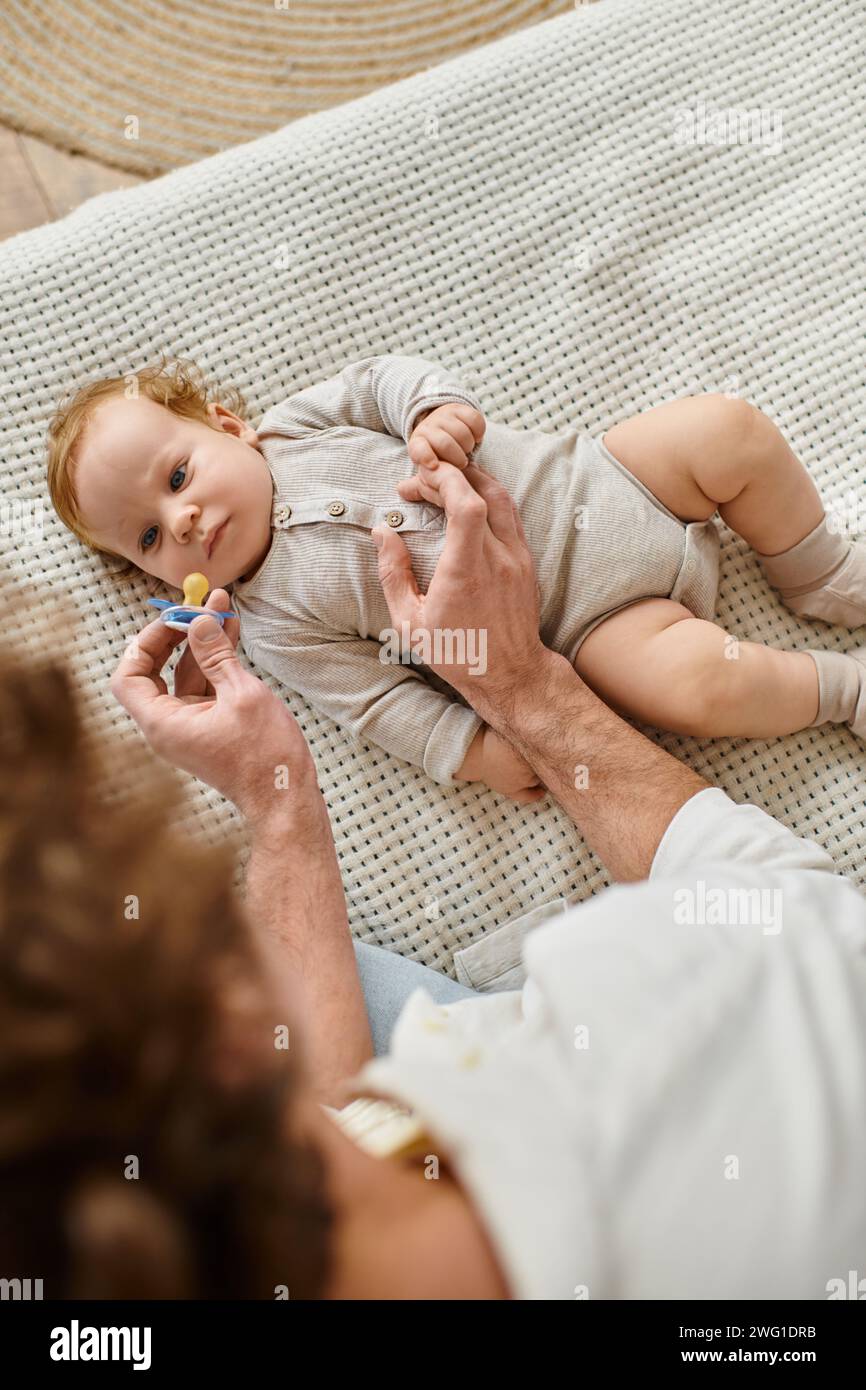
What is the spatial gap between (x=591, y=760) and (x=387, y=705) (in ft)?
0.81

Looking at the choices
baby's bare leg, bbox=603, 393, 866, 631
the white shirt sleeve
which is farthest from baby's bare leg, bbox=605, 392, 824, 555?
the white shirt sleeve

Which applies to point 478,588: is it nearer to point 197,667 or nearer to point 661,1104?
point 197,667

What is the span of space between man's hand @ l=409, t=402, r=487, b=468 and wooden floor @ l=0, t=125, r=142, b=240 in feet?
3.87

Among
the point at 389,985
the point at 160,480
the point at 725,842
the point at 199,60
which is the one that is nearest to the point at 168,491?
the point at 160,480

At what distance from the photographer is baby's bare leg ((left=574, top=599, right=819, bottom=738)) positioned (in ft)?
3.63

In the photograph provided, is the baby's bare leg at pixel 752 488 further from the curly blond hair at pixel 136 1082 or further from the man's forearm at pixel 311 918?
the curly blond hair at pixel 136 1082

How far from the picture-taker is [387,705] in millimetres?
1180

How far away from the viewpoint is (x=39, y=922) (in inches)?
19.2

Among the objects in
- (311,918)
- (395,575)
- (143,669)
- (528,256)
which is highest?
(528,256)

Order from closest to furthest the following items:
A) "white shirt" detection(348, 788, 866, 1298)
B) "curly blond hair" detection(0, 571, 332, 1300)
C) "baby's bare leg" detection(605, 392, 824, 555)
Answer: "curly blond hair" detection(0, 571, 332, 1300) → "white shirt" detection(348, 788, 866, 1298) → "baby's bare leg" detection(605, 392, 824, 555)

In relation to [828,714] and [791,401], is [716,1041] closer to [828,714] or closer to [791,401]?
[828,714]

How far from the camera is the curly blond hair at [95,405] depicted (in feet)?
3.92

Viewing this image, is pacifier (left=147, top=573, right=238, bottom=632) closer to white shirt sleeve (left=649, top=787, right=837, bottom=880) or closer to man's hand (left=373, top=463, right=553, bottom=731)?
man's hand (left=373, top=463, right=553, bottom=731)

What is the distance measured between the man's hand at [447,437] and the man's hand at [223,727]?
0.30 m
